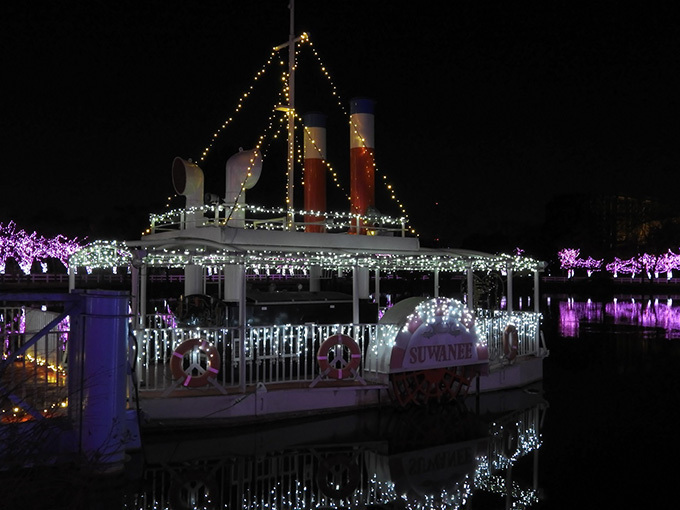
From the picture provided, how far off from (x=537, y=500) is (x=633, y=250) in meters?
78.6

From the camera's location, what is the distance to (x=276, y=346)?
452 inches

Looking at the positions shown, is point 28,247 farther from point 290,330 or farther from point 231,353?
point 231,353

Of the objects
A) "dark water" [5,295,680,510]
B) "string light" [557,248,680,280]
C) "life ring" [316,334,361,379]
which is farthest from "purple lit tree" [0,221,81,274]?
"dark water" [5,295,680,510]

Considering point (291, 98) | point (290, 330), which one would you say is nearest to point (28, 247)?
point (291, 98)

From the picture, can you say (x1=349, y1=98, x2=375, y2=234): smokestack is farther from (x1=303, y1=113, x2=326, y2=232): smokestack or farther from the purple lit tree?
the purple lit tree

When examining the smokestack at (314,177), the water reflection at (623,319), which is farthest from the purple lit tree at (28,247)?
the smokestack at (314,177)

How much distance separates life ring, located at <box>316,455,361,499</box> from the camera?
8156 mm

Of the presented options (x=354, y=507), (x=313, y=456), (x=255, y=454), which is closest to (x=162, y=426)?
(x=255, y=454)

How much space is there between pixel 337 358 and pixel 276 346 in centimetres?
111

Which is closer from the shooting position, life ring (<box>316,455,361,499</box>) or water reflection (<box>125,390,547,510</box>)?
water reflection (<box>125,390,547,510</box>)

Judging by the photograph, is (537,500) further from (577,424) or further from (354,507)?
(577,424)

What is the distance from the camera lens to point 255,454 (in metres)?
9.50

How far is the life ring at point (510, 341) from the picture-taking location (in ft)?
47.9

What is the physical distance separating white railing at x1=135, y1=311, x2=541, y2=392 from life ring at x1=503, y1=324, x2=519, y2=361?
18 centimetres
